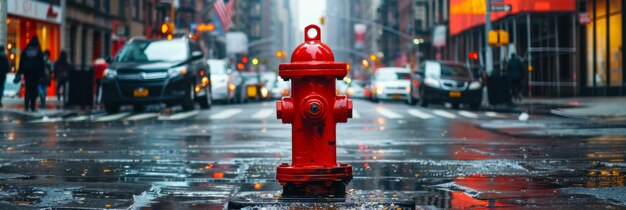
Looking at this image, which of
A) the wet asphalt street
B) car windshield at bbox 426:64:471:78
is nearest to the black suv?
the wet asphalt street

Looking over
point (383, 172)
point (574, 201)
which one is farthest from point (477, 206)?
point (383, 172)

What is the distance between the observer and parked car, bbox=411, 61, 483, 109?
A: 33.4m

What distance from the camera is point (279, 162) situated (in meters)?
11.2

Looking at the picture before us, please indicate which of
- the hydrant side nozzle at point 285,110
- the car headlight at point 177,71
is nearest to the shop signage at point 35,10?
the car headlight at point 177,71

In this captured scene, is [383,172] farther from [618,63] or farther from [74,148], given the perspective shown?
[618,63]

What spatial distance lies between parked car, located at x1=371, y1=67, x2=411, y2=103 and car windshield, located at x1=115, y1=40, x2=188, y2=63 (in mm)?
16560

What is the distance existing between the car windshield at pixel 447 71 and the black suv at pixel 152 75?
32.2 ft

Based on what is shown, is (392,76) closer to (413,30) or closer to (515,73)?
(515,73)

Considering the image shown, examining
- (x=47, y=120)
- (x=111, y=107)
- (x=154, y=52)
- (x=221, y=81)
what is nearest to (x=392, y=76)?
(x=221, y=81)

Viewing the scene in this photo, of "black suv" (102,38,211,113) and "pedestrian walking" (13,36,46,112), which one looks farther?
"black suv" (102,38,211,113)

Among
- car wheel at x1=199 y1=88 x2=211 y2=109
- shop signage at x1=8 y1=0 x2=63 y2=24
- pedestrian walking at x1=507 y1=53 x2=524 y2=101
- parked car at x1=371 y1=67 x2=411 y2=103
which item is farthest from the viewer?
parked car at x1=371 y1=67 x2=411 y2=103

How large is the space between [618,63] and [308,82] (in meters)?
33.7

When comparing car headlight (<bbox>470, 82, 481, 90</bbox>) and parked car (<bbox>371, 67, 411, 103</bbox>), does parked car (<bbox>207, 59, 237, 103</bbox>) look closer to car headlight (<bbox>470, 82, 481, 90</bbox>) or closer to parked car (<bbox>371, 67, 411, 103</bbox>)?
parked car (<bbox>371, 67, 411, 103</bbox>)

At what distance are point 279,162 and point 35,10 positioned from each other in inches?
1313
